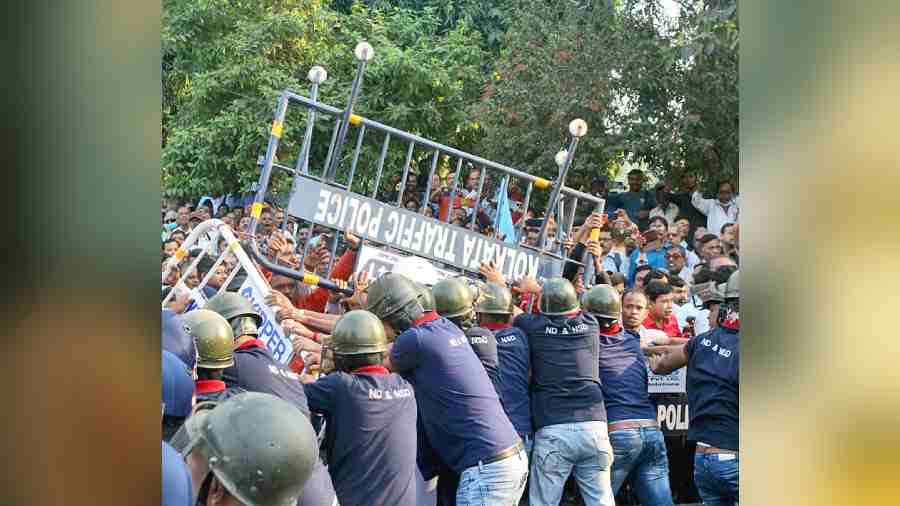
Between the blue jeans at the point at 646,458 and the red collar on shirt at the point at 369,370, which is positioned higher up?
the red collar on shirt at the point at 369,370

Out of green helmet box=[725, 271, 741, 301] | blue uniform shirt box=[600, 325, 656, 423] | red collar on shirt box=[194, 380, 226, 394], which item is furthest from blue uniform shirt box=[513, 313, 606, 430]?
red collar on shirt box=[194, 380, 226, 394]

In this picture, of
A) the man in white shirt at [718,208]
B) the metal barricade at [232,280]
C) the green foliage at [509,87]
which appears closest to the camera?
the metal barricade at [232,280]

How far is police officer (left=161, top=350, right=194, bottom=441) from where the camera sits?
3.45 m

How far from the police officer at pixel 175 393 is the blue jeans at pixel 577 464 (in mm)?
3385

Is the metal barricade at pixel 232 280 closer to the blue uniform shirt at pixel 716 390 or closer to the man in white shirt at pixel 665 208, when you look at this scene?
the blue uniform shirt at pixel 716 390

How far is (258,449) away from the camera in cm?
226

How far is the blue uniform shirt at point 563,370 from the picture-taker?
6.64m

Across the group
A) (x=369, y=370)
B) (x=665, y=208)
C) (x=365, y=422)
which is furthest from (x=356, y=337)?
(x=665, y=208)

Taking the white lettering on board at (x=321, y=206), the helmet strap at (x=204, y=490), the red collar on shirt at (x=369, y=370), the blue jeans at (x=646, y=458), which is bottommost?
the blue jeans at (x=646, y=458)

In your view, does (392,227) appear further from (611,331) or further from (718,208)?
(718,208)

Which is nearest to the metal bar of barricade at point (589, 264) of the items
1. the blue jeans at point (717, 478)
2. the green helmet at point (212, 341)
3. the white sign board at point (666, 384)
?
the white sign board at point (666, 384)

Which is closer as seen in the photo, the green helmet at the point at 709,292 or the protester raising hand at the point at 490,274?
the green helmet at the point at 709,292

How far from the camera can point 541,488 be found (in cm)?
661
